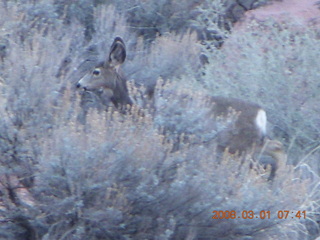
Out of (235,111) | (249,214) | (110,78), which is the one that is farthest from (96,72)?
(249,214)

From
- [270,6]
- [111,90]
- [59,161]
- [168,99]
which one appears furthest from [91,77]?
[270,6]

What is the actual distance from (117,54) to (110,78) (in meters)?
0.35

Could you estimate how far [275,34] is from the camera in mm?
10039

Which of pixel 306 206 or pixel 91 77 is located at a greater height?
pixel 91 77

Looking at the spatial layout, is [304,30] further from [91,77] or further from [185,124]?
[185,124]

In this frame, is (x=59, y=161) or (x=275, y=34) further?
(x=275, y=34)

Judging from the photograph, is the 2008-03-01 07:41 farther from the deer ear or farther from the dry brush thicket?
the deer ear

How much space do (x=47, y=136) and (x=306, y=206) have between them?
272 cm

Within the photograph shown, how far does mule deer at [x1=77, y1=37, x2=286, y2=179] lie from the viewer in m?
7.86

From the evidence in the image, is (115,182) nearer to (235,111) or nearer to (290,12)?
(235,111)

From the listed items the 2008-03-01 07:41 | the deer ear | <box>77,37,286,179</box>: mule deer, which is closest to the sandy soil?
the deer ear

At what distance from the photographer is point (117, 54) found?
927cm

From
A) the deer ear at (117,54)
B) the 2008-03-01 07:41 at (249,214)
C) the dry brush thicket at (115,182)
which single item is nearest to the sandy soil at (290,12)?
the deer ear at (117,54)

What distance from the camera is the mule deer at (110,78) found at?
910 cm
